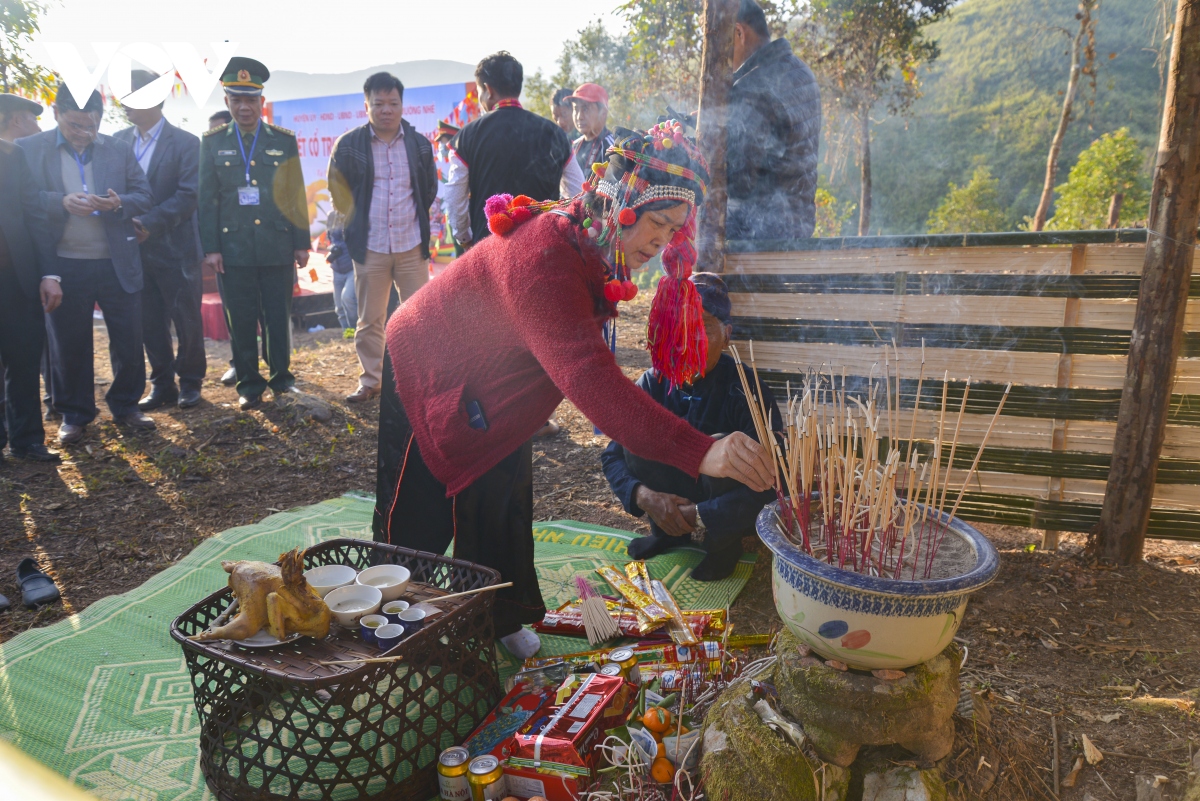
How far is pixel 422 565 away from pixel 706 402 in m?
1.36

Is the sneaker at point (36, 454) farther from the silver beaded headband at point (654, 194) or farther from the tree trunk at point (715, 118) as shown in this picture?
the silver beaded headband at point (654, 194)

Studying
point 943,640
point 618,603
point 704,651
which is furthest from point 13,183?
point 943,640

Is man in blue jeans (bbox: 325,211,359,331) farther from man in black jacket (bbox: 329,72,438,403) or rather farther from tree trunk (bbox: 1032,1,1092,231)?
tree trunk (bbox: 1032,1,1092,231)

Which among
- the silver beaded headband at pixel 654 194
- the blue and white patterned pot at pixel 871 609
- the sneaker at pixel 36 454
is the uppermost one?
the silver beaded headband at pixel 654 194

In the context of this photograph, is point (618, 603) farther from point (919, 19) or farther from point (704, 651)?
point (919, 19)

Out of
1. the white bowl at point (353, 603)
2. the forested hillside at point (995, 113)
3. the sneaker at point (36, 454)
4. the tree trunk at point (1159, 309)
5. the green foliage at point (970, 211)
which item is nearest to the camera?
the white bowl at point (353, 603)

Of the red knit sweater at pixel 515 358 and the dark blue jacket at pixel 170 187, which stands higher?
the dark blue jacket at pixel 170 187

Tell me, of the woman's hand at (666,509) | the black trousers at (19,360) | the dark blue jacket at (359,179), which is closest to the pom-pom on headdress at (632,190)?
the woman's hand at (666,509)

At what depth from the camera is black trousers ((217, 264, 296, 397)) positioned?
5.28 metres

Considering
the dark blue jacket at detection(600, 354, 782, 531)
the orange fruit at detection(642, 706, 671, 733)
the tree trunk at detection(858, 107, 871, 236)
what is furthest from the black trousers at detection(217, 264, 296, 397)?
the tree trunk at detection(858, 107, 871, 236)

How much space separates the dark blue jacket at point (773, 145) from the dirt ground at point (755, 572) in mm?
1726

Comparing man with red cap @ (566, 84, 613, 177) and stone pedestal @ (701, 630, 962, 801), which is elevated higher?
man with red cap @ (566, 84, 613, 177)

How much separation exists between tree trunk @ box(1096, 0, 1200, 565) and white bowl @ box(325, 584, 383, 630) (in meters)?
2.79

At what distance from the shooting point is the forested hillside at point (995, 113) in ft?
61.1
